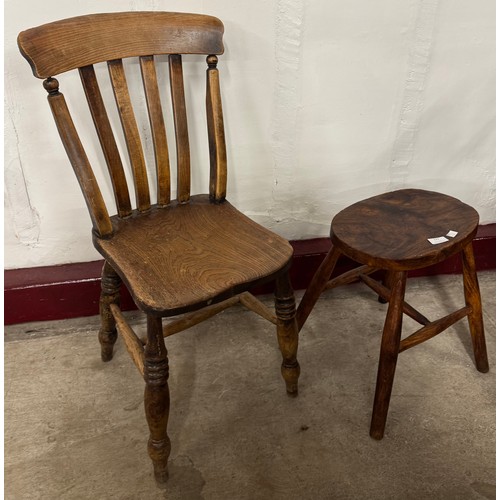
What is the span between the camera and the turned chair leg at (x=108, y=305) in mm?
1781

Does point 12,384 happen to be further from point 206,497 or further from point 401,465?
point 401,465

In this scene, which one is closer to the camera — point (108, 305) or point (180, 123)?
point (180, 123)

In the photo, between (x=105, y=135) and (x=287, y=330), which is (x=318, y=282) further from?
(x=105, y=135)

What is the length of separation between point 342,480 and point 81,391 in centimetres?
91

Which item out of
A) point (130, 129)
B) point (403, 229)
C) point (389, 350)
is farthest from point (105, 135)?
point (389, 350)

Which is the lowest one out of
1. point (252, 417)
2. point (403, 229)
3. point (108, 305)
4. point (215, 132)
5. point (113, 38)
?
point (252, 417)

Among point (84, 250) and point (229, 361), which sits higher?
point (84, 250)

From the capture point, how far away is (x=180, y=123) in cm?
168

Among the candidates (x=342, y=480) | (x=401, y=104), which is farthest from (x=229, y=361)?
(x=401, y=104)

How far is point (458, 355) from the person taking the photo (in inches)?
79.6

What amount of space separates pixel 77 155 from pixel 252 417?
97cm

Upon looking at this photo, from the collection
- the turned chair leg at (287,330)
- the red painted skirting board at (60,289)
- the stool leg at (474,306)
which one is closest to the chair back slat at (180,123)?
the turned chair leg at (287,330)

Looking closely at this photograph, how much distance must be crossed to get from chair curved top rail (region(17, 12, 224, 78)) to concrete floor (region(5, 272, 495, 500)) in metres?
1.04

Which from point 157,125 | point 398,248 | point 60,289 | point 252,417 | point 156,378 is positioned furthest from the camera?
point 60,289
